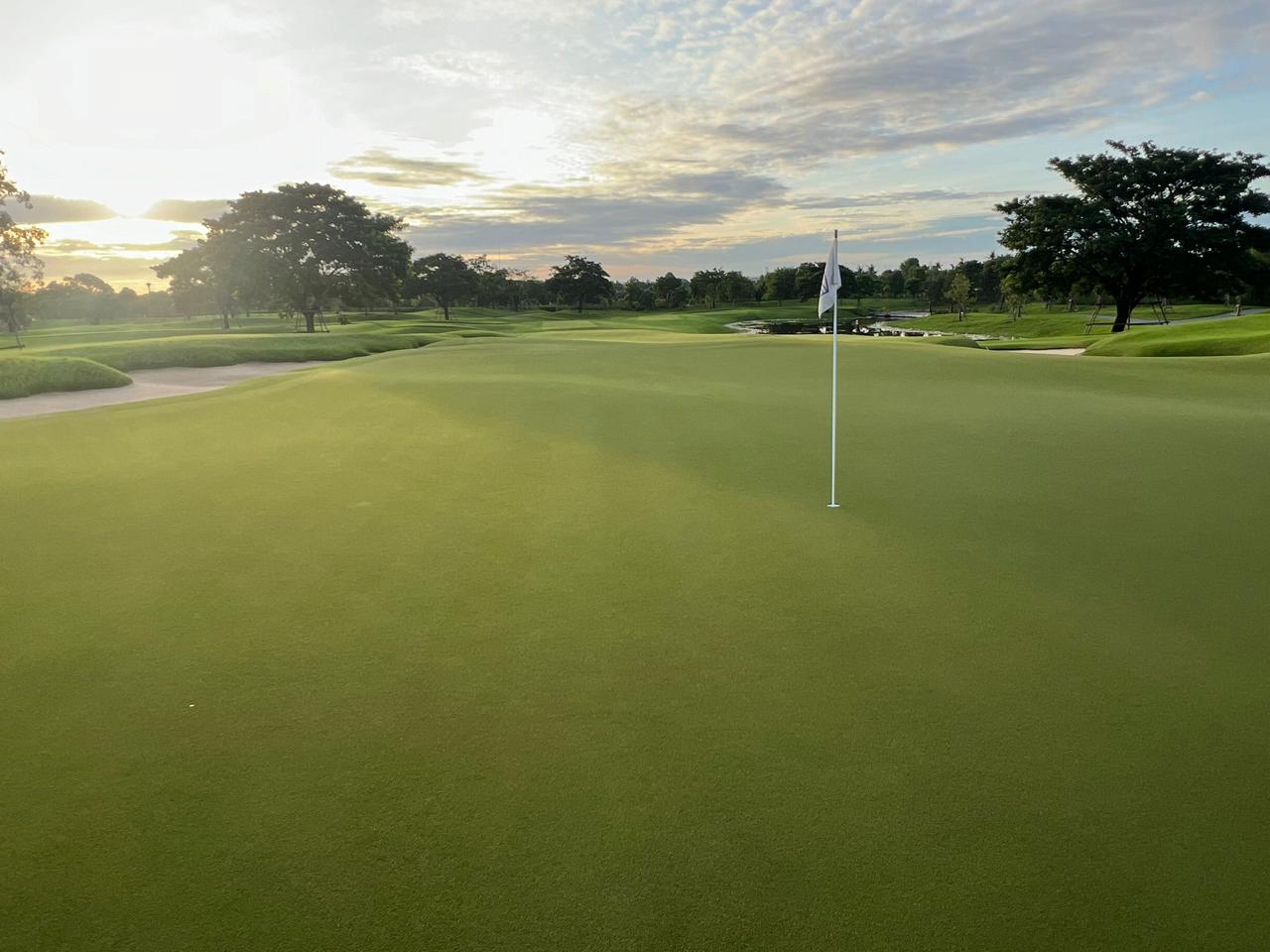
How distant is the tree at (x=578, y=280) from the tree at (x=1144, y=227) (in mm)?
76196

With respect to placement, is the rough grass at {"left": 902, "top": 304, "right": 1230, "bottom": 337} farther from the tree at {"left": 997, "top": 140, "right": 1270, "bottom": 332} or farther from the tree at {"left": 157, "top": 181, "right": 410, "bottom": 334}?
the tree at {"left": 157, "top": 181, "right": 410, "bottom": 334}

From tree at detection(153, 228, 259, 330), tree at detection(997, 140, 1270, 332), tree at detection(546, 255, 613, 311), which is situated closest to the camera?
tree at detection(997, 140, 1270, 332)

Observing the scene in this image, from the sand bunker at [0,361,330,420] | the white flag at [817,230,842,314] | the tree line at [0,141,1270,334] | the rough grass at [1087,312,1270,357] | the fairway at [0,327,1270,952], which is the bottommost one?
the fairway at [0,327,1270,952]

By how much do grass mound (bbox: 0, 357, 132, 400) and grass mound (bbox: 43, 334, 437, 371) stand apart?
4.16 meters

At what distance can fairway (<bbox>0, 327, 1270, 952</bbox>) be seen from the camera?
276 centimetres

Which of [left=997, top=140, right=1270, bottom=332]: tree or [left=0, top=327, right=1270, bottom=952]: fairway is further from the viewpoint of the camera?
[left=997, top=140, right=1270, bottom=332]: tree

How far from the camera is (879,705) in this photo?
3963mm

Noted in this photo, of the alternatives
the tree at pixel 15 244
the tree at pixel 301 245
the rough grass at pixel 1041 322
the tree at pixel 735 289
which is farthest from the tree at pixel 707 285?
the tree at pixel 15 244

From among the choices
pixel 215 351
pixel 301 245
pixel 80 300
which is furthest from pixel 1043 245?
pixel 80 300

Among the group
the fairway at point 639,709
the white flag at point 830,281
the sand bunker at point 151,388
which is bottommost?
the fairway at point 639,709

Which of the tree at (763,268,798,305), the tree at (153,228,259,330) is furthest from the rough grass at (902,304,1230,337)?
the tree at (153,228,259,330)

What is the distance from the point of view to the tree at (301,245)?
5467cm

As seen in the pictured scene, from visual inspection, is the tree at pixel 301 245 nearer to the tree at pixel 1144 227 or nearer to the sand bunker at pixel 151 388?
the sand bunker at pixel 151 388

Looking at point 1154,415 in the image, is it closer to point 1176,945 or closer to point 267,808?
point 1176,945
